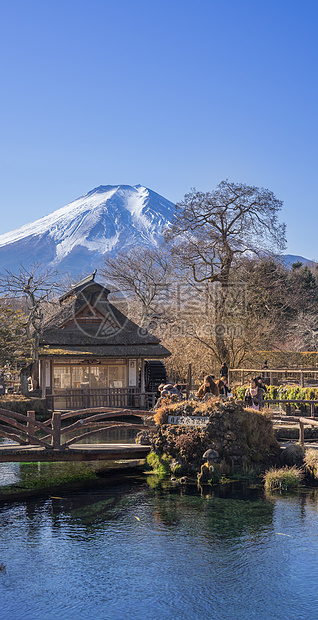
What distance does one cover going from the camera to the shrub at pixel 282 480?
17.4 m

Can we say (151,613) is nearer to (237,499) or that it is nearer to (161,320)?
(237,499)

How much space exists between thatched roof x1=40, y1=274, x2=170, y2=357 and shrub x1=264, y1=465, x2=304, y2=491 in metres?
17.3

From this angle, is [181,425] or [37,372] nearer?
[181,425]

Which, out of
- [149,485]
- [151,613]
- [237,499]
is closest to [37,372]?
[149,485]

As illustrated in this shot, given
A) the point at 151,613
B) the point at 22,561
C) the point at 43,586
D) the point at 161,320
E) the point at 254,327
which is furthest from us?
the point at 161,320

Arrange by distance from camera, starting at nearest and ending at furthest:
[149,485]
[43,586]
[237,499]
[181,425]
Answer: [43,586] < [237,499] < [149,485] < [181,425]

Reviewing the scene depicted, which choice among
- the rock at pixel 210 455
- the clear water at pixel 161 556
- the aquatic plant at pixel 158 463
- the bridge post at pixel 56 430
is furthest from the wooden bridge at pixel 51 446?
the rock at pixel 210 455

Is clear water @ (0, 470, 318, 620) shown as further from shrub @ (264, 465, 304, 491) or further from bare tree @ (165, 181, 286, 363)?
bare tree @ (165, 181, 286, 363)

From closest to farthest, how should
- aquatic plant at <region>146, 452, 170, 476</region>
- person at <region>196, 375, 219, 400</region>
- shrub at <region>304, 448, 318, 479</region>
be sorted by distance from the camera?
shrub at <region>304, 448, 318, 479</region> < aquatic plant at <region>146, 452, 170, 476</region> < person at <region>196, 375, 219, 400</region>

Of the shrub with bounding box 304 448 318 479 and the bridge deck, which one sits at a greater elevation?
the bridge deck

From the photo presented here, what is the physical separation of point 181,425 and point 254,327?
20.4m

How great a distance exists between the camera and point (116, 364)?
36.2m

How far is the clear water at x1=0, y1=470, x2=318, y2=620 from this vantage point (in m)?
10.2

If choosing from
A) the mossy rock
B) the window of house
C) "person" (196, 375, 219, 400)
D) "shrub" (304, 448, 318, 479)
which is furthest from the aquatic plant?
the window of house
